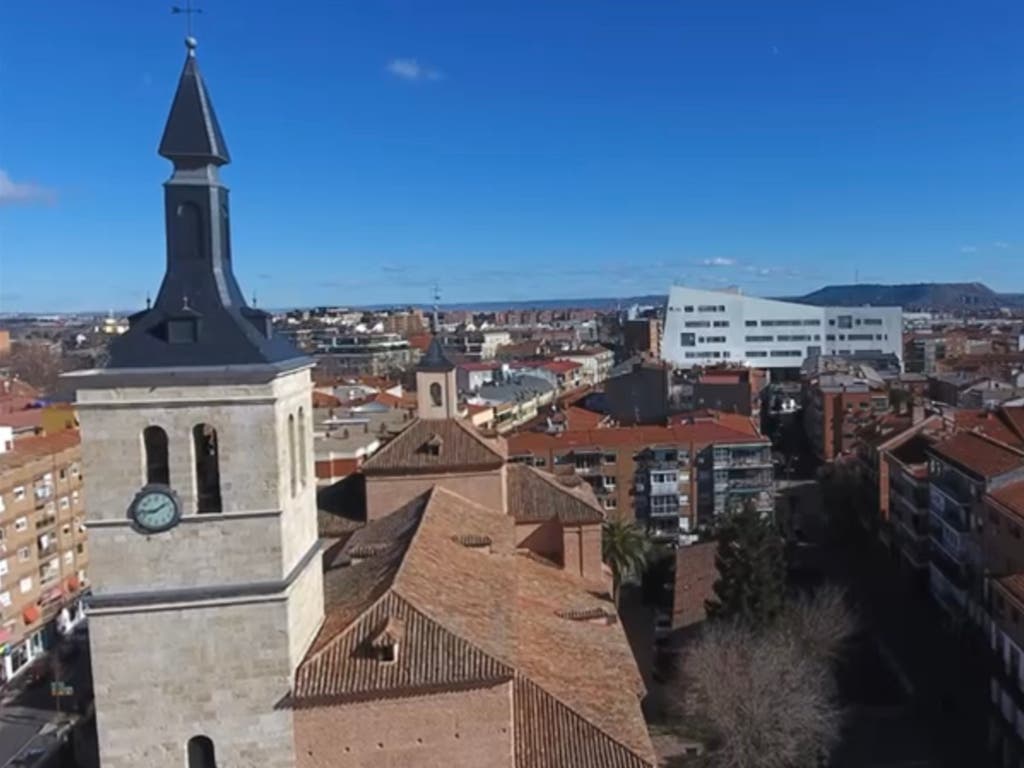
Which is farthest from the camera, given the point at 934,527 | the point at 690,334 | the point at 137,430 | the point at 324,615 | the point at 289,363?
the point at 690,334

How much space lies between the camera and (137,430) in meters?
17.0

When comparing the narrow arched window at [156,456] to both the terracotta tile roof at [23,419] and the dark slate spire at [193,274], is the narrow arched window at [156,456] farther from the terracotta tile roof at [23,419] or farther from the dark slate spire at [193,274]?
the terracotta tile roof at [23,419]

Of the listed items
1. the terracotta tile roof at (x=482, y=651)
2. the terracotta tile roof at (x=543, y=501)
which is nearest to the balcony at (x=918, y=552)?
the terracotta tile roof at (x=543, y=501)

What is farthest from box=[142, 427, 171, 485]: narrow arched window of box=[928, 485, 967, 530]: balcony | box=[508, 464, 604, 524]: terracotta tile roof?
box=[928, 485, 967, 530]: balcony

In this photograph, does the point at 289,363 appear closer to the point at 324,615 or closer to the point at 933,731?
the point at 324,615

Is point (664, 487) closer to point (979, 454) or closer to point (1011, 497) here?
point (979, 454)

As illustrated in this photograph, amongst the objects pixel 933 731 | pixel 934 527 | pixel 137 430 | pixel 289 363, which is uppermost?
A: pixel 289 363

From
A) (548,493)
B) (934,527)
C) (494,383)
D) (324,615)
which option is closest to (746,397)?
(494,383)

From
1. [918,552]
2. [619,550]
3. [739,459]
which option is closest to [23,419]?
[619,550]

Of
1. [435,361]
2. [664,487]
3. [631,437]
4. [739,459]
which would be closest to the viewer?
[435,361]

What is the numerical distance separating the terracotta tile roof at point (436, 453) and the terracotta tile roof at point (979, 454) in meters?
23.5

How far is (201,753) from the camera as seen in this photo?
1769 centimetres

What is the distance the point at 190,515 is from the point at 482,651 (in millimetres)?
6216

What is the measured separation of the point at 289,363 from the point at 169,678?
20.6ft
